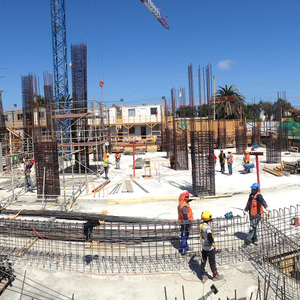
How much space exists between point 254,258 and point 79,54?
1603 cm

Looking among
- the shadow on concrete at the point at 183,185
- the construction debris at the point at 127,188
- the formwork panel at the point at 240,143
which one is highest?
the formwork panel at the point at 240,143

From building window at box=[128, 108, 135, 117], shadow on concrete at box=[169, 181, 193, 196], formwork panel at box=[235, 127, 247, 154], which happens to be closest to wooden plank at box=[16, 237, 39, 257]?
shadow on concrete at box=[169, 181, 193, 196]

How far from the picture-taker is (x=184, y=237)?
659 centimetres

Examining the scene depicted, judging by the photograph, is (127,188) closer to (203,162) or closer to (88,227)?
(203,162)

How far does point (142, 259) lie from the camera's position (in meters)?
6.38

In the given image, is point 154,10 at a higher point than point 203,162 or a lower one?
higher

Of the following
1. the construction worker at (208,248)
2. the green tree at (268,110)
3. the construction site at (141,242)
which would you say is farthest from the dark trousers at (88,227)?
the green tree at (268,110)

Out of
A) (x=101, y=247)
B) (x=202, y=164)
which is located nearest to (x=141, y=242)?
(x=101, y=247)

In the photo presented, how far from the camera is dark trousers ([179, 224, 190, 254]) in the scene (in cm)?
651

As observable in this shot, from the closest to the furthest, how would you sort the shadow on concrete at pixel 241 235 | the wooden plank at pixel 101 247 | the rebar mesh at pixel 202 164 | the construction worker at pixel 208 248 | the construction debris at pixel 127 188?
the construction worker at pixel 208 248, the wooden plank at pixel 101 247, the shadow on concrete at pixel 241 235, the rebar mesh at pixel 202 164, the construction debris at pixel 127 188

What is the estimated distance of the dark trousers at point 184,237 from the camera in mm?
6508

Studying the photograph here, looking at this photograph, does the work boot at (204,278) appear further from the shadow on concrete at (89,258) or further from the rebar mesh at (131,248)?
the shadow on concrete at (89,258)

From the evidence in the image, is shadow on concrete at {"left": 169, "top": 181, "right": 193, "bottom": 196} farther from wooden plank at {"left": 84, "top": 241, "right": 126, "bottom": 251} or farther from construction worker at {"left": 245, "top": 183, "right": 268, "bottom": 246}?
wooden plank at {"left": 84, "top": 241, "right": 126, "bottom": 251}

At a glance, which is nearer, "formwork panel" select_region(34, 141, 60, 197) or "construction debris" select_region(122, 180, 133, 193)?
"formwork panel" select_region(34, 141, 60, 197)
